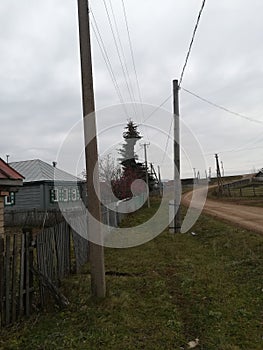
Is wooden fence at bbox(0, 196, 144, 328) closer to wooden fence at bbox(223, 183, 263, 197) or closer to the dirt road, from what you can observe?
the dirt road

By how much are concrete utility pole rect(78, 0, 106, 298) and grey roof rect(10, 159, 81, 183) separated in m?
18.8

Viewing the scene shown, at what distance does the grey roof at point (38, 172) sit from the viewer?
24.2 meters

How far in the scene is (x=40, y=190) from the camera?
23906mm

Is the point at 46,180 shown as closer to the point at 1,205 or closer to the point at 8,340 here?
the point at 1,205

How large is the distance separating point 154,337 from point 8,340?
5.76 feet

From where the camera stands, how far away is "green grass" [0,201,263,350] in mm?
4004

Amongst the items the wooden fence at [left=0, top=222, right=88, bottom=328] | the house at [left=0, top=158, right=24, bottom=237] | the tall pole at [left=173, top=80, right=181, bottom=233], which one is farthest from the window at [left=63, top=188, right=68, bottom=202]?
the wooden fence at [left=0, top=222, right=88, bottom=328]

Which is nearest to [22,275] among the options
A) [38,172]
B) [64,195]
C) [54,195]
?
[54,195]

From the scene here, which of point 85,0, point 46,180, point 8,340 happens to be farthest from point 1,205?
point 46,180

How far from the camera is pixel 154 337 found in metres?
4.10

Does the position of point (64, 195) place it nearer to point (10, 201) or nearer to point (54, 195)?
point (54, 195)

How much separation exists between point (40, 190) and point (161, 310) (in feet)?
66.2

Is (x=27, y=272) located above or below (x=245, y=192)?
below

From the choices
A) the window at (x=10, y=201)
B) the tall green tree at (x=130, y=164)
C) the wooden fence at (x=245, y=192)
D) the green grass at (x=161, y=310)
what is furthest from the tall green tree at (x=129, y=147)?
the green grass at (x=161, y=310)
